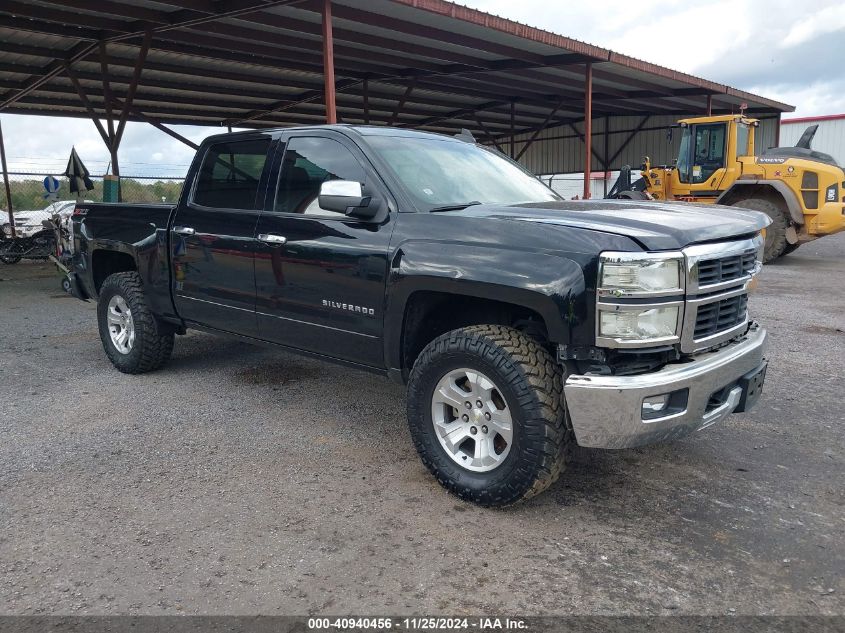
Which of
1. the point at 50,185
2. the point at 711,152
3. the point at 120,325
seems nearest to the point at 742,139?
the point at 711,152

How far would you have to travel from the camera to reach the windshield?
3.95m

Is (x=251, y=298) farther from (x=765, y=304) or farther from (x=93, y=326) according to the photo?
(x=765, y=304)

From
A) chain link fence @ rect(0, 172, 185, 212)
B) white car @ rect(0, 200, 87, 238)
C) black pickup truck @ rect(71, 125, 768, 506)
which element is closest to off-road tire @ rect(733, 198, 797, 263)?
black pickup truck @ rect(71, 125, 768, 506)

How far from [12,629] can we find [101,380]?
11.3 feet

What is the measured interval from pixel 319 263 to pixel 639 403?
80.7 inches

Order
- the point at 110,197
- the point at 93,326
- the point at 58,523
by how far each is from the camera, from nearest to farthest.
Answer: the point at 58,523
the point at 93,326
the point at 110,197

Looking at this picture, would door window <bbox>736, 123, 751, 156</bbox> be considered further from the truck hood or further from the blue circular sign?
the blue circular sign

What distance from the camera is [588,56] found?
13.6m

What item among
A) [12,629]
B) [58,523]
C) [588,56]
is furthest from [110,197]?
[12,629]

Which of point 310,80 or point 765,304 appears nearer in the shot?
point 765,304

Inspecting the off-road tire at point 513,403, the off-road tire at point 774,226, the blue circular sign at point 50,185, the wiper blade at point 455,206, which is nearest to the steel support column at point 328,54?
the wiper blade at point 455,206

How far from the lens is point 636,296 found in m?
2.90

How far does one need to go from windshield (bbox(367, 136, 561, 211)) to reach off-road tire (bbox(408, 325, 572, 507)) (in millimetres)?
893

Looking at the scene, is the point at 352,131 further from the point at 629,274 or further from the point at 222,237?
the point at 629,274
